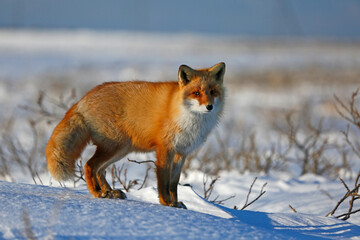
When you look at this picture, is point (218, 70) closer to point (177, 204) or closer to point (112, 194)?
point (177, 204)

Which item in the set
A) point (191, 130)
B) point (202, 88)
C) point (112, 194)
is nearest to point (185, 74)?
point (202, 88)

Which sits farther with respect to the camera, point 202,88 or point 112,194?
point 202,88

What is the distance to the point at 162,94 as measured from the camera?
4223 mm

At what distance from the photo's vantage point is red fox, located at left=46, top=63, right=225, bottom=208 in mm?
3881

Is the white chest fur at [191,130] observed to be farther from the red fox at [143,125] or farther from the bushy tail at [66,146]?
the bushy tail at [66,146]

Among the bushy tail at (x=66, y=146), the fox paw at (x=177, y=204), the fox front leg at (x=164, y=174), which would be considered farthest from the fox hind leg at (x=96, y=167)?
the fox paw at (x=177, y=204)

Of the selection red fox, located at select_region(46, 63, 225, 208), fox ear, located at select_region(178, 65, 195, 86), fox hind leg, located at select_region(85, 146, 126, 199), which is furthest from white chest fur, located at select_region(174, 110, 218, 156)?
fox hind leg, located at select_region(85, 146, 126, 199)

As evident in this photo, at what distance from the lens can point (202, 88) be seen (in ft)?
13.2

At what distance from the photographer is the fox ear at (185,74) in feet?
13.4

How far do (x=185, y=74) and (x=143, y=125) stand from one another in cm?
66

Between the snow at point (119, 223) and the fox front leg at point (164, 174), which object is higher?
the fox front leg at point (164, 174)

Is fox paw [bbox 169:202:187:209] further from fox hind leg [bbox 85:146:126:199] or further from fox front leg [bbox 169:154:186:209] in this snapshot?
fox hind leg [bbox 85:146:126:199]

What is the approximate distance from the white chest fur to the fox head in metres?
0.09

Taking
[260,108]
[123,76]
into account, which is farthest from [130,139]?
[123,76]
